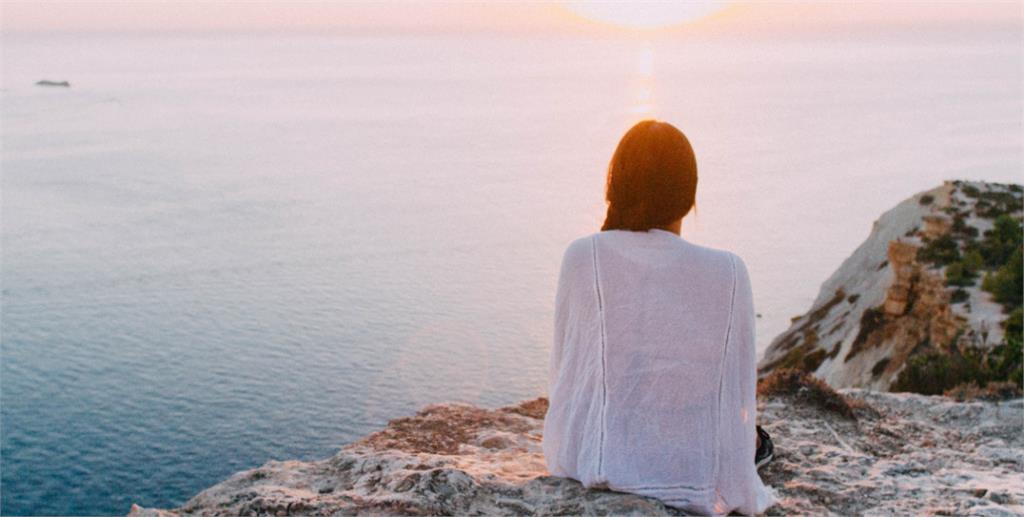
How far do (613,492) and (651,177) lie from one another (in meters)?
1.85

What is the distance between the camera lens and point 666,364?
5.10m

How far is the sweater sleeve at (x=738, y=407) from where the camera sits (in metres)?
5.09

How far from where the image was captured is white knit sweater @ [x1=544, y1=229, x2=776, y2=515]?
506cm

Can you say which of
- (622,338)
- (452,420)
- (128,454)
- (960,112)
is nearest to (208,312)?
(128,454)

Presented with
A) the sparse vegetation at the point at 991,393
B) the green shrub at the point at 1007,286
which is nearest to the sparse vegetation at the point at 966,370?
the sparse vegetation at the point at 991,393

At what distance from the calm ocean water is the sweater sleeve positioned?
37.6 metres

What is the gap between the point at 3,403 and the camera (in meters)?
44.3

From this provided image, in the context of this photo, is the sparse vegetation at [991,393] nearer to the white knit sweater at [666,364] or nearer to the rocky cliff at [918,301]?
the rocky cliff at [918,301]

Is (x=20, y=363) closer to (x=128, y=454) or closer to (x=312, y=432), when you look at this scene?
(x=128, y=454)

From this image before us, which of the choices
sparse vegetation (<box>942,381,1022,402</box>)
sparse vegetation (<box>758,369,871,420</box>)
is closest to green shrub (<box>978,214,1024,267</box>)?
sparse vegetation (<box>942,381,1022,402</box>)

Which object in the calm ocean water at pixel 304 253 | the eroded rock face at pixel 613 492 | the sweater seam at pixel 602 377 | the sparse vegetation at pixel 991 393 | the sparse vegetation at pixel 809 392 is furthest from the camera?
the calm ocean water at pixel 304 253

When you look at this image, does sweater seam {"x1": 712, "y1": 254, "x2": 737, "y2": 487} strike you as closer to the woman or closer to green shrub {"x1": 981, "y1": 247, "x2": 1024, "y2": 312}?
the woman

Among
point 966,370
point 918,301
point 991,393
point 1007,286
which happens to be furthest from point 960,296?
point 991,393

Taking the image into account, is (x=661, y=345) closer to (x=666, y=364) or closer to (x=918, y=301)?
(x=666, y=364)
